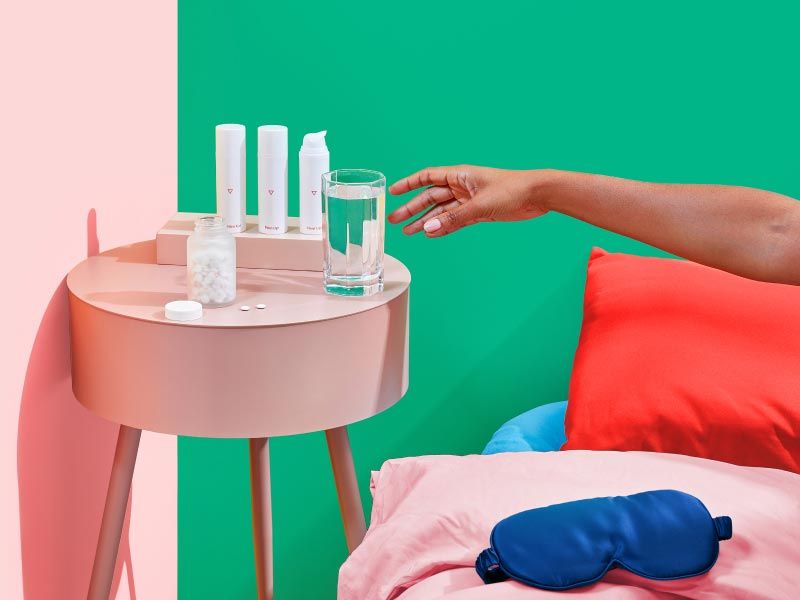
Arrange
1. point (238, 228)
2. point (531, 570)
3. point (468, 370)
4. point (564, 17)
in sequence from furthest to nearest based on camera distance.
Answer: point (468, 370) → point (564, 17) → point (238, 228) → point (531, 570)

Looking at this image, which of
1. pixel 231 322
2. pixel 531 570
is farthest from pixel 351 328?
pixel 531 570

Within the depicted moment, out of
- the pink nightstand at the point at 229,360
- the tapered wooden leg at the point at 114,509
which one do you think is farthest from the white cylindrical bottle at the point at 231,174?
the tapered wooden leg at the point at 114,509

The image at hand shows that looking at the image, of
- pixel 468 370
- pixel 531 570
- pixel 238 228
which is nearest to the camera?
pixel 531 570

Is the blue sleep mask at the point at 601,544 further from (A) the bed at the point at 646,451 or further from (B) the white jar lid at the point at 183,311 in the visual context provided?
(B) the white jar lid at the point at 183,311

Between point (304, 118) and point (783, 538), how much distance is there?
1178 mm

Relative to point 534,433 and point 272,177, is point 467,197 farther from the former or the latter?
point 534,433

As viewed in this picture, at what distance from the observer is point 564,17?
6.49ft

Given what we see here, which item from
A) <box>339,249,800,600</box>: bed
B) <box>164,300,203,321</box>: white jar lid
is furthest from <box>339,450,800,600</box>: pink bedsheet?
<box>164,300,203,321</box>: white jar lid

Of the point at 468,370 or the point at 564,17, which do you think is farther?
the point at 468,370

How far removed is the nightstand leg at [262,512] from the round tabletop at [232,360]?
16.6 inches

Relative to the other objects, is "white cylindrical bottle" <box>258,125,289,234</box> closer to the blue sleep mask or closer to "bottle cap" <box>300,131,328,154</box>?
"bottle cap" <box>300,131,328,154</box>

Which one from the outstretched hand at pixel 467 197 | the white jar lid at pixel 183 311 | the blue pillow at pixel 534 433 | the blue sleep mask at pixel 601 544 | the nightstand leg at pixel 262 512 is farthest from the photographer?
the nightstand leg at pixel 262 512

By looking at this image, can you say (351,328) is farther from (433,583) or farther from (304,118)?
(304,118)

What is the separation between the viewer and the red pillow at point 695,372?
60.7 inches
